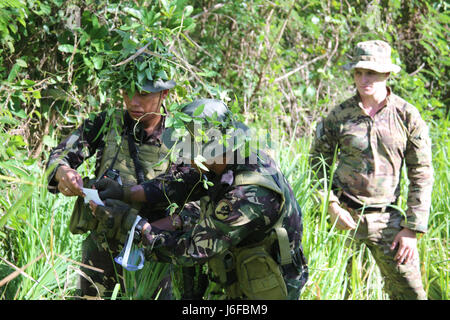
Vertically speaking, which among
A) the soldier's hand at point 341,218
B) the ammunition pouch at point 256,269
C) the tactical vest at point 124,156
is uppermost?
the tactical vest at point 124,156

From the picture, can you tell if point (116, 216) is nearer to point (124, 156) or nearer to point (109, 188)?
point (109, 188)

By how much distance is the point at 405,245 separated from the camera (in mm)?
3443

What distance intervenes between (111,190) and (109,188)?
0.05 ft

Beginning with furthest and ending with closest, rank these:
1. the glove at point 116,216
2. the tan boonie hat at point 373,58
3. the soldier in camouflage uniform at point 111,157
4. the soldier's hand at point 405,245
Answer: the tan boonie hat at point 373,58 → the soldier's hand at point 405,245 → the soldier in camouflage uniform at point 111,157 → the glove at point 116,216

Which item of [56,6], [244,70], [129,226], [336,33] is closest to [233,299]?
[129,226]

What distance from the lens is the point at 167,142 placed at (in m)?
2.35

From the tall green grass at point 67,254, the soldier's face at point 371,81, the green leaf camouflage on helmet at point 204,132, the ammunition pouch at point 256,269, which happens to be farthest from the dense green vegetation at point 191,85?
the soldier's face at point 371,81

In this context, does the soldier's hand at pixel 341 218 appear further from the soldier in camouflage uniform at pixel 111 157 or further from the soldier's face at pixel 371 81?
the soldier in camouflage uniform at pixel 111 157

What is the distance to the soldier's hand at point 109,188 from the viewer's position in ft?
8.75

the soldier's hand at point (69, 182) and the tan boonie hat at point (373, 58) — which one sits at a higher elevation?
the tan boonie hat at point (373, 58)

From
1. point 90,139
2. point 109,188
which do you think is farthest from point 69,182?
point 90,139

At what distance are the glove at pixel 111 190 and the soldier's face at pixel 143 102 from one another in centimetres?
39
